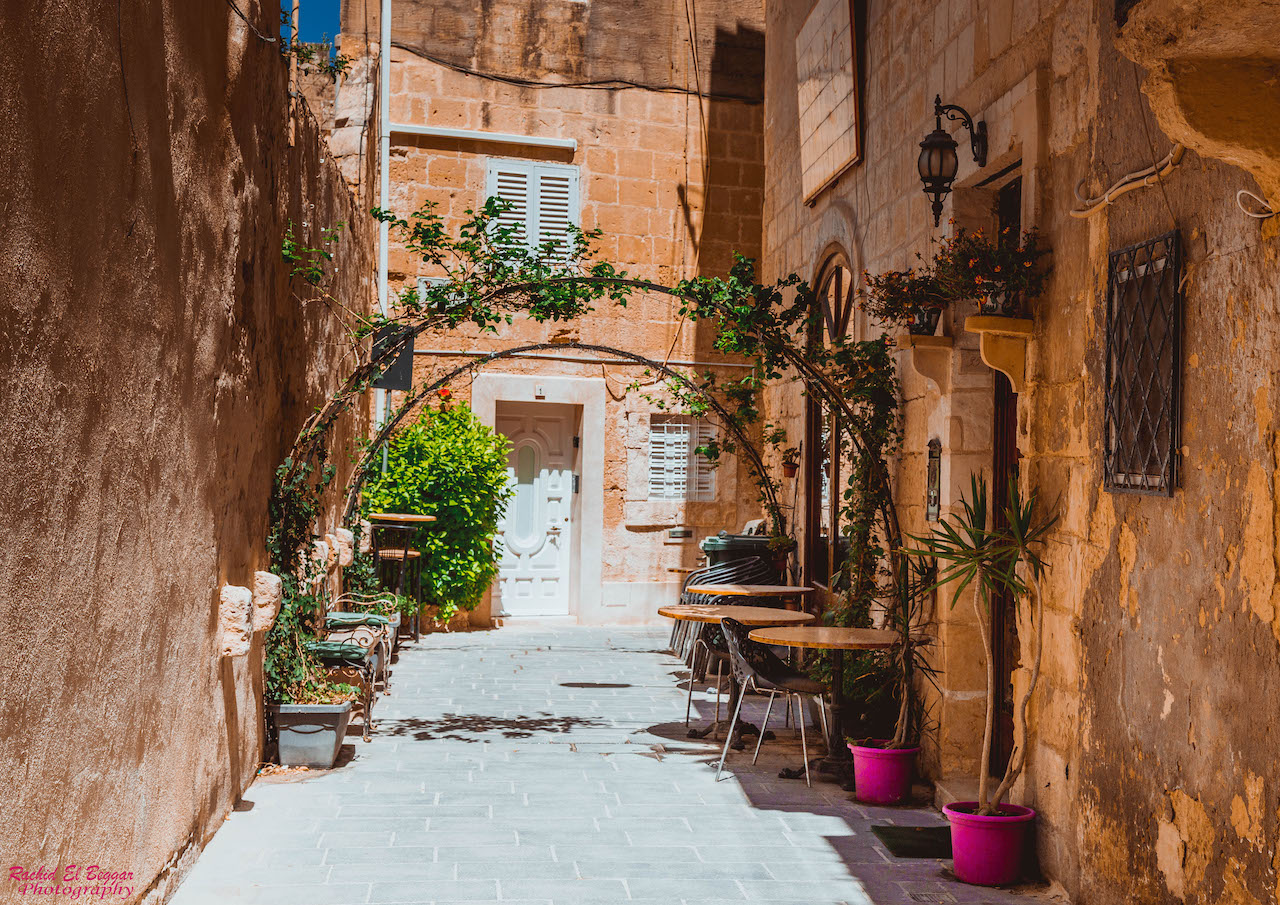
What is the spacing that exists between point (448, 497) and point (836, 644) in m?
5.86

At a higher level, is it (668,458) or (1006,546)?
(668,458)

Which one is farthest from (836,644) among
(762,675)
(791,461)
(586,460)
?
(586,460)

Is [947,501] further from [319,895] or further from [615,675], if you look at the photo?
[615,675]

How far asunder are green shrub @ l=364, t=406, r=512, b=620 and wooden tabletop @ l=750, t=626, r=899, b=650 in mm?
5345

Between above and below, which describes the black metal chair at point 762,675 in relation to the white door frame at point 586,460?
below

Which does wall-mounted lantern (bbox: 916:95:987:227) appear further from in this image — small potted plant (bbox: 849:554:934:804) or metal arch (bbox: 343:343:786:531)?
metal arch (bbox: 343:343:786:531)

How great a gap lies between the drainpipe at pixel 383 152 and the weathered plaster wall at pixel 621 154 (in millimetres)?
268

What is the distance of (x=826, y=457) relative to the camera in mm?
8516

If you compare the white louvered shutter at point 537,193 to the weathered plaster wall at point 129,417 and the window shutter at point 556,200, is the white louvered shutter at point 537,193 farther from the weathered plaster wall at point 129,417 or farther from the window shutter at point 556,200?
the weathered plaster wall at point 129,417

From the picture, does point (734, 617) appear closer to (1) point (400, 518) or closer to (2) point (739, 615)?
(2) point (739, 615)

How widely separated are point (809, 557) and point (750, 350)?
2.19 meters

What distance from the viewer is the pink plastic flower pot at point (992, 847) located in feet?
14.1

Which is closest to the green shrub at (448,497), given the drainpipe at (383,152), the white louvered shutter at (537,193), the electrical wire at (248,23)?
the drainpipe at (383,152)

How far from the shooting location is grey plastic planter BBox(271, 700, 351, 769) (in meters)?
5.79
